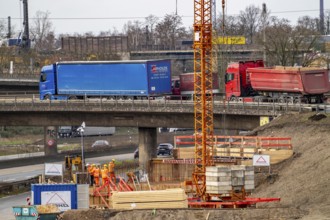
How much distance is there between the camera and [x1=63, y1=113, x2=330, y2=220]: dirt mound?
42.6 metres

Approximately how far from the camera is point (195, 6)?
2077 inches

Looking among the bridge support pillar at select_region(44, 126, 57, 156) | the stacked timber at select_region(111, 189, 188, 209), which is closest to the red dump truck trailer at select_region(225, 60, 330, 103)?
the bridge support pillar at select_region(44, 126, 57, 156)

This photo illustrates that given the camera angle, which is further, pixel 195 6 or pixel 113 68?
pixel 113 68

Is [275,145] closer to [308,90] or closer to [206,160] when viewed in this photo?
[206,160]

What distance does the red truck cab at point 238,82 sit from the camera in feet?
275

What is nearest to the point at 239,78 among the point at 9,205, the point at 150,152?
the point at 150,152

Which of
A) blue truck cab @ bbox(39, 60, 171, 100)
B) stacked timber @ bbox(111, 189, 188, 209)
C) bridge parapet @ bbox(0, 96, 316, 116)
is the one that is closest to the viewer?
stacked timber @ bbox(111, 189, 188, 209)

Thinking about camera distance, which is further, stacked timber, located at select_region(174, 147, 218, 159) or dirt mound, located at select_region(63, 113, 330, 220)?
stacked timber, located at select_region(174, 147, 218, 159)

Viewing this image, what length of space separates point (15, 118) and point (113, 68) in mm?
10792

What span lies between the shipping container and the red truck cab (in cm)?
3736

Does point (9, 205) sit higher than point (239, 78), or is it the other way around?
point (239, 78)

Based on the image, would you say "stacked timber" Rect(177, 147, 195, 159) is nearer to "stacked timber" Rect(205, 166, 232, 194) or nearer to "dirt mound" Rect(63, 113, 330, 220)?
"dirt mound" Rect(63, 113, 330, 220)

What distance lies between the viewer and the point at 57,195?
4744 cm

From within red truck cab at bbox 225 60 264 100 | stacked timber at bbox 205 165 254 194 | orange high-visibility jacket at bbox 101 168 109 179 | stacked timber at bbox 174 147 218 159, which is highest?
A: red truck cab at bbox 225 60 264 100
